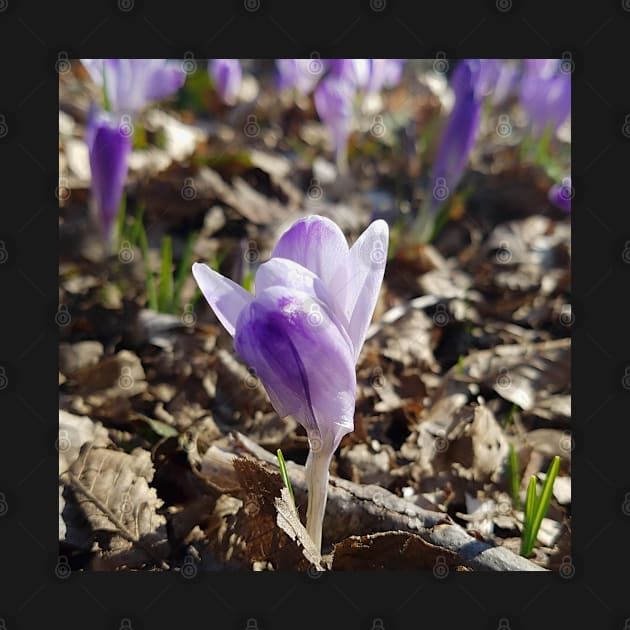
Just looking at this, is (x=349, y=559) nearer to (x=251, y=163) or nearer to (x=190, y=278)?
(x=190, y=278)

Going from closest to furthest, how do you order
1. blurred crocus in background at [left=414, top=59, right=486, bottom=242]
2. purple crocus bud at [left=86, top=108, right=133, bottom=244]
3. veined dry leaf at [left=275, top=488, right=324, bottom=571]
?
veined dry leaf at [left=275, top=488, right=324, bottom=571], purple crocus bud at [left=86, top=108, right=133, bottom=244], blurred crocus in background at [left=414, top=59, right=486, bottom=242]

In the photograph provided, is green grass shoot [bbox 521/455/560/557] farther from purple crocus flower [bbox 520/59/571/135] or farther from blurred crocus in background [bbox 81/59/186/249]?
purple crocus flower [bbox 520/59/571/135]

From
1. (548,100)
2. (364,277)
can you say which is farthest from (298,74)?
(364,277)

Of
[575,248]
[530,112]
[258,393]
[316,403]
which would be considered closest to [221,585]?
[316,403]

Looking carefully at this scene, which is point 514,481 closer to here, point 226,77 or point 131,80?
point 131,80

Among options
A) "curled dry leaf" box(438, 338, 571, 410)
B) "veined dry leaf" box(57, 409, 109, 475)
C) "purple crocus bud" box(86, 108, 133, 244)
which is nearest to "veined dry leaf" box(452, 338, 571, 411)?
"curled dry leaf" box(438, 338, 571, 410)

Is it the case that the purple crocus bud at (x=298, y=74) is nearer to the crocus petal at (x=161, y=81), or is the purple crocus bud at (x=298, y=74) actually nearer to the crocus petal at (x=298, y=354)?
the crocus petal at (x=161, y=81)
